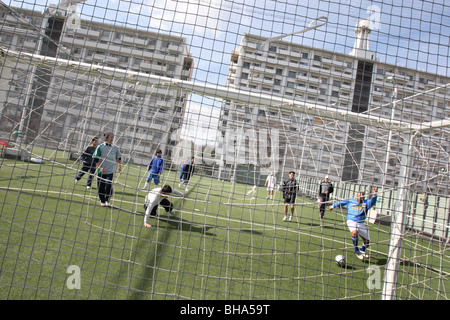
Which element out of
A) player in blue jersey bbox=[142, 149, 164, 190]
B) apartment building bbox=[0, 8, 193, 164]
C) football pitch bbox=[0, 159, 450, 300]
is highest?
apartment building bbox=[0, 8, 193, 164]

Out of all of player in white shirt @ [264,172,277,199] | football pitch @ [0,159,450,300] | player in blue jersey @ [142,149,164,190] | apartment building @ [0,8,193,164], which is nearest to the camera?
football pitch @ [0,159,450,300]

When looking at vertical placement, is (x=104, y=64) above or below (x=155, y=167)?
above

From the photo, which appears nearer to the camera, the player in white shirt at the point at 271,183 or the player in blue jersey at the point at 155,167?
the player in blue jersey at the point at 155,167

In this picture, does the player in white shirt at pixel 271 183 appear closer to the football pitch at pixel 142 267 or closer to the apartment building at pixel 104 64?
the football pitch at pixel 142 267

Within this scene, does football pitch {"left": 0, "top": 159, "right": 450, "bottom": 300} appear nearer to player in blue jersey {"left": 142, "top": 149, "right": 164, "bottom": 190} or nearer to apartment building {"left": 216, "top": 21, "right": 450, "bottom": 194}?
player in blue jersey {"left": 142, "top": 149, "right": 164, "bottom": 190}

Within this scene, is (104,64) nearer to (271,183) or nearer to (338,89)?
(338,89)

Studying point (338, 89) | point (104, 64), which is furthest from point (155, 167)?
point (338, 89)

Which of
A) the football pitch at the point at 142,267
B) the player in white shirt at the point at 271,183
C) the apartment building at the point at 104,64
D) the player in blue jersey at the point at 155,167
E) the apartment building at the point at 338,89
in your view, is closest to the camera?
the football pitch at the point at 142,267

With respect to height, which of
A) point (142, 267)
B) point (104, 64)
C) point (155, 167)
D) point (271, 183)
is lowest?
point (142, 267)

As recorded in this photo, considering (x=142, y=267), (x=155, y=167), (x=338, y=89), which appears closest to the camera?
(x=142, y=267)

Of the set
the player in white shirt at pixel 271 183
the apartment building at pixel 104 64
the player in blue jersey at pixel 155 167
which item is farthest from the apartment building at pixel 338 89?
the player in white shirt at pixel 271 183

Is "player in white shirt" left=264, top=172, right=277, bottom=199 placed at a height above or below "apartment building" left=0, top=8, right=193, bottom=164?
below

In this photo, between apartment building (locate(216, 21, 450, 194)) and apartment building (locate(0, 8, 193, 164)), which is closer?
apartment building (locate(0, 8, 193, 164))

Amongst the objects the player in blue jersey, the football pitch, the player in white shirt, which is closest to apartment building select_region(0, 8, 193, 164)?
the player in blue jersey
